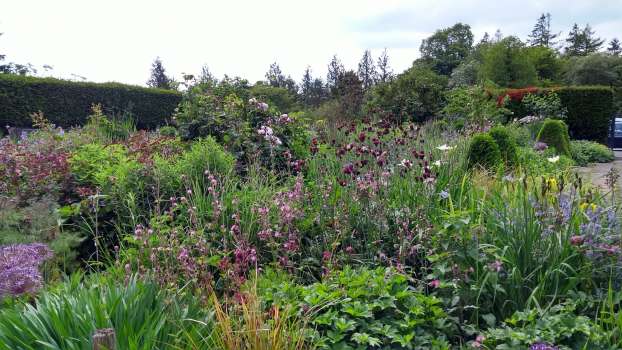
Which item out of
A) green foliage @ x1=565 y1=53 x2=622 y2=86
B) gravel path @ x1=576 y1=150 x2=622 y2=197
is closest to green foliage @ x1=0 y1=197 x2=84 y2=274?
gravel path @ x1=576 y1=150 x2=622 y2=197

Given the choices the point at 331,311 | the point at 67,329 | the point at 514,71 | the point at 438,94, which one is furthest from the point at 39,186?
the point at 514,71

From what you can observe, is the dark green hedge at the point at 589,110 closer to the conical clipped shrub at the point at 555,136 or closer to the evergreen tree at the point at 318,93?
the conical clipped shrub at the point at 555,136

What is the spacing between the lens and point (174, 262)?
118 inches

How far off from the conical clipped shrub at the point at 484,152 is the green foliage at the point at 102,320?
4835mm

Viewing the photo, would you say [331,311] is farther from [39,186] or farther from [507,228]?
[39,186]

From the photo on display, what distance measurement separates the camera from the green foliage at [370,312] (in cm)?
213

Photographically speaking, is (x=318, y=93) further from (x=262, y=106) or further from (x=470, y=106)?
(x=262, y=106)

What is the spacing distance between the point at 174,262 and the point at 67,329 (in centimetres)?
106

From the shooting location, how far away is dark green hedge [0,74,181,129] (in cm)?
1350

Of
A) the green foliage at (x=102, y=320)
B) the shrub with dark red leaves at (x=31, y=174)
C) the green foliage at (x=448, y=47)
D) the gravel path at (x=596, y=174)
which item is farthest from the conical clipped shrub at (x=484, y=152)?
the green foliage at (x=448, y=47)

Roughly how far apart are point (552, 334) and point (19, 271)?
246cm

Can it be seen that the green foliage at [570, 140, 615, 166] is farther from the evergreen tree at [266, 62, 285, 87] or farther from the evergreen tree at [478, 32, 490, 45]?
the evergreen tree at [478, 32, 490, 45]

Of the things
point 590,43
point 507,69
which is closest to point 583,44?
point 590,43

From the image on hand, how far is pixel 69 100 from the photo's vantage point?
48.0 ft
